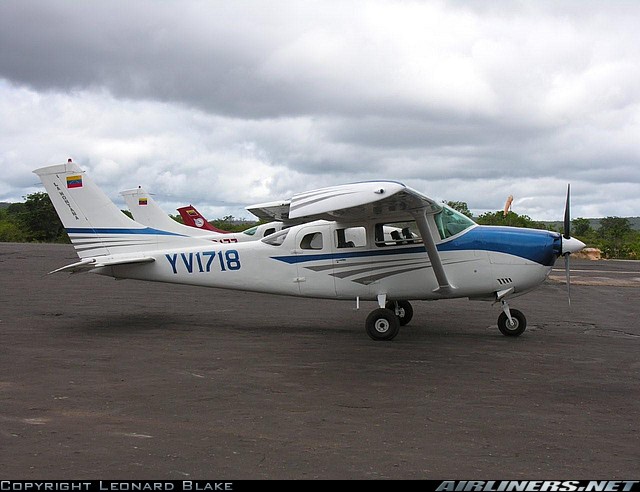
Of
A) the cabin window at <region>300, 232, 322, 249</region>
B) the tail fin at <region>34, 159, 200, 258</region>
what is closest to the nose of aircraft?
the cabin window at <region>300, 232, 322, 249</region>

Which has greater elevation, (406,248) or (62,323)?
(406,248)

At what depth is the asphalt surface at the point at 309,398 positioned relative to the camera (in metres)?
5.41

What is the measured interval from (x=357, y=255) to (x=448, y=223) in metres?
1.81

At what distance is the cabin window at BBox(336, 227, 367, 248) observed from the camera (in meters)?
12.7

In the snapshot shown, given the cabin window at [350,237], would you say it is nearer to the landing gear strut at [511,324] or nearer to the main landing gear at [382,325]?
the main landing gear at [382,325]

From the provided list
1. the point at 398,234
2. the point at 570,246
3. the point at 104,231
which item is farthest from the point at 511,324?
the point at 104,231

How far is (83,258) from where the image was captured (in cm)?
1383

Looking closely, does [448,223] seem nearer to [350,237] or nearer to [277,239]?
[350,237]

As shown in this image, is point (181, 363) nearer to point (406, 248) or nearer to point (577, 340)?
point (406, 248)

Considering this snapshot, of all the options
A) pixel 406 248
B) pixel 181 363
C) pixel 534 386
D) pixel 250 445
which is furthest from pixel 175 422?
pixel 406 248

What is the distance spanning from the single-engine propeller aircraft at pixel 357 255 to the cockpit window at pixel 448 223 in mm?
20

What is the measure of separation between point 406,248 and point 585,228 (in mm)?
72019

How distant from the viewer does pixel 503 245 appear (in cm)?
1223

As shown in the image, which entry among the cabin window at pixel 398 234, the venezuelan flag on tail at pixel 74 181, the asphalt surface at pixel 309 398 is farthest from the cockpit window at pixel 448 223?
the venezuelan flag on tail at pixel 74 181
